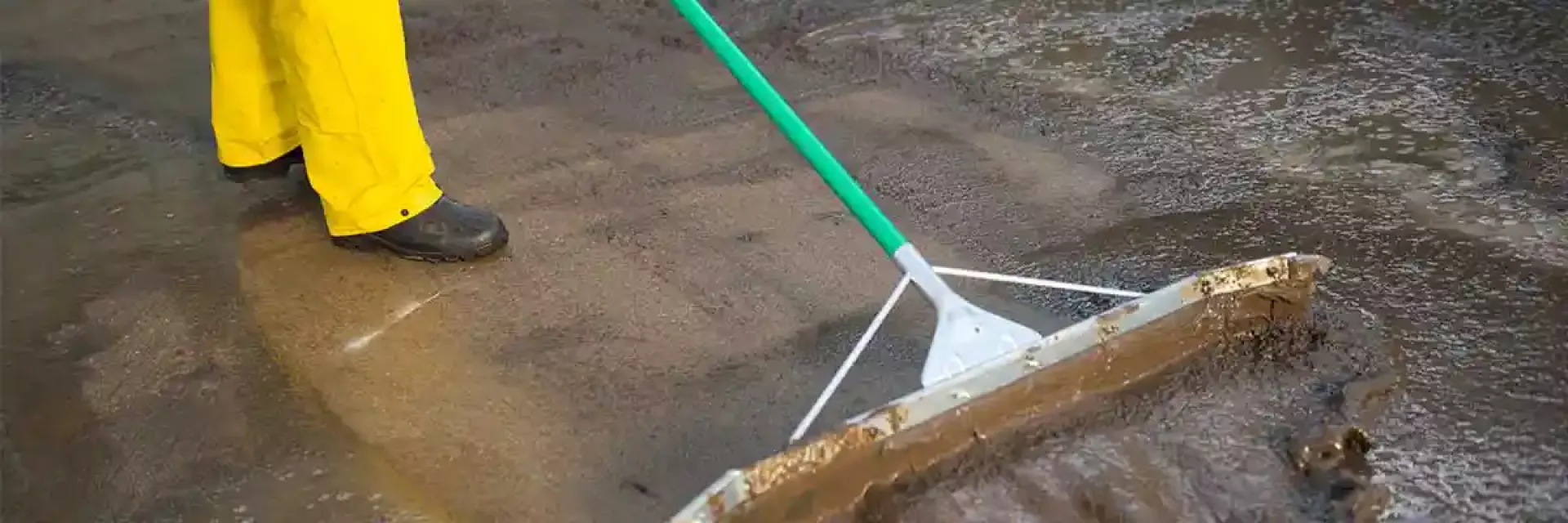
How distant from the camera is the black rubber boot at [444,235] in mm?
1999

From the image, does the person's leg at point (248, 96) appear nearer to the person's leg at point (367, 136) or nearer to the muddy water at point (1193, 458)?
the person's leg at point (367, 136)

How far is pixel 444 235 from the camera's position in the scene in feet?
6.55

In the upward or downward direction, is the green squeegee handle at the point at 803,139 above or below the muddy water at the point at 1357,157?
above

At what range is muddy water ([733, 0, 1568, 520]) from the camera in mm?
1566

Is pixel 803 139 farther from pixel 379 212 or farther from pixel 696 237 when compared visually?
pixel 379 212

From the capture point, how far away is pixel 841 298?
6.15 feet

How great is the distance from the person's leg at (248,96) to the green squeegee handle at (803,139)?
0.71 m

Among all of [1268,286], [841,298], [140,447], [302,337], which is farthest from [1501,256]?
[140,447]

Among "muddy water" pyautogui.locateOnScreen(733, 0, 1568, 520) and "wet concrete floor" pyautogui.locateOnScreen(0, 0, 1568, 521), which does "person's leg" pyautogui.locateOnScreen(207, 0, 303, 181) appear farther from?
"muddy water" pyautogui.locateOnScreen(733, 0, 1568, 520)

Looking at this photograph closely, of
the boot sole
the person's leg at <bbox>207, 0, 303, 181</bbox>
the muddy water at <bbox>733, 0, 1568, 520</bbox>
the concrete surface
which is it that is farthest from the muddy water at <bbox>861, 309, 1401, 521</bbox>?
the person's leg at <bbox>207, 0, 303, 181</bbox>

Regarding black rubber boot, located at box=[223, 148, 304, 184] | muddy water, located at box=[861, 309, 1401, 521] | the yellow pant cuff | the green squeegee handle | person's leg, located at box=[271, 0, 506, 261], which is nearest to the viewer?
muddy water, located at box=[861, 309, 1401, 521]

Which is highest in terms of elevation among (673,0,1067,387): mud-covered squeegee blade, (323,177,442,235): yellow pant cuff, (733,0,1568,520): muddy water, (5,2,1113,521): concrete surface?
(673,0,1067,387): mud-covered squeegee blade

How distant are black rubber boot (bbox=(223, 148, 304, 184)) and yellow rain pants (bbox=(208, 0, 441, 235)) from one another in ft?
0.13

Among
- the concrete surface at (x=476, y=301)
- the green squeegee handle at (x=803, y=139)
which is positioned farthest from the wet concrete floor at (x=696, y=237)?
the green squeegee handle at (x=803, y=139)
